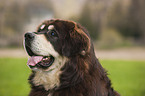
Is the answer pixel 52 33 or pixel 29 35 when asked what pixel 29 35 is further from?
pixel 52 33

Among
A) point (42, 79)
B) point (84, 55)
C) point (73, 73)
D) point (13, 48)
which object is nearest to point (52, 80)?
point (42, 79)

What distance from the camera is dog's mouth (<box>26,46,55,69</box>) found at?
9.75 ft

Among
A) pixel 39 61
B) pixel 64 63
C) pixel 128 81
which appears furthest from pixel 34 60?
pixel 128 81

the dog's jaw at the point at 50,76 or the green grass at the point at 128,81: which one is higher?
the dog's jaw at the point at 50,76

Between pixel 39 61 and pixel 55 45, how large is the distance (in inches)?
13.8

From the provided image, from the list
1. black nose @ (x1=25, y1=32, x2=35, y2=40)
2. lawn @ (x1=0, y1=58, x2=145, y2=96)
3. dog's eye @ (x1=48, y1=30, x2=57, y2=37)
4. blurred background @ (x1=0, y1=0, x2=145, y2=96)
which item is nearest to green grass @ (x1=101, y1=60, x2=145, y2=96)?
lawn @ (x1=0, y1=58, x2=145, y2=96)

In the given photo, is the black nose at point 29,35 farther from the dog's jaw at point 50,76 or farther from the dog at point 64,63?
the dog's jaw at point 50,76

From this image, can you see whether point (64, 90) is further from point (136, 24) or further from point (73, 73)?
point (136, 24)

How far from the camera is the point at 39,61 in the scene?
301 cm

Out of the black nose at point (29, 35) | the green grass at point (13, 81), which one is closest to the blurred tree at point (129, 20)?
the green grass at point (13, 81)

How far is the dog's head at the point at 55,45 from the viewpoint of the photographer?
2912 millimetres

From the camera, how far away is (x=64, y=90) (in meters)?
2.85

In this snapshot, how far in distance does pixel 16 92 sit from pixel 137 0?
66.8 feet

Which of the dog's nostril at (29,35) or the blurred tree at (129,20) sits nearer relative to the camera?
the dog's nostril at (29,35)
